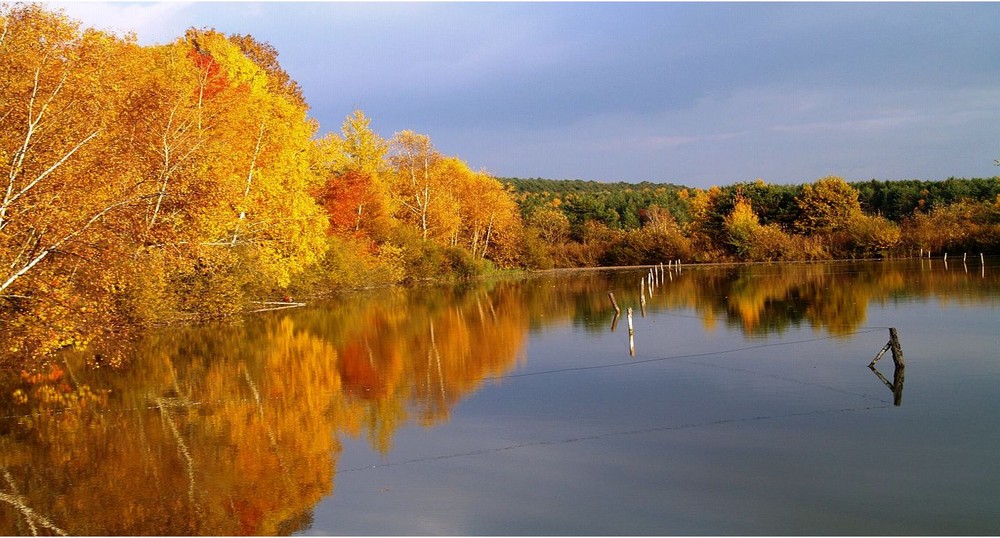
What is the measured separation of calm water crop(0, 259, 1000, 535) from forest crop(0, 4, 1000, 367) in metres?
2.12

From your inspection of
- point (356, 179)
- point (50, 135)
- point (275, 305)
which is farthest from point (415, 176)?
point (50, 135)

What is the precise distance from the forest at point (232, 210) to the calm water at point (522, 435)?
2117mm

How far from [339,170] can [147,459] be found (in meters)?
40.8

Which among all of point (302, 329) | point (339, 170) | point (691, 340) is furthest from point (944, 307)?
point (339, 170)

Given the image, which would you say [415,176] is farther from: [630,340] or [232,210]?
[630,340]

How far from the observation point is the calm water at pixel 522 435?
9227 mm

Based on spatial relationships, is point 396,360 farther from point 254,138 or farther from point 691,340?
point 254,138

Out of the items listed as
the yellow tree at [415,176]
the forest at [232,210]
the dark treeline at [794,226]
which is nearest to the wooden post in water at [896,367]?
the forest at [232,210]

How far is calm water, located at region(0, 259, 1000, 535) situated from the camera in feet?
30.3

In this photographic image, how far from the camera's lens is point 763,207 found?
80625 millimetres

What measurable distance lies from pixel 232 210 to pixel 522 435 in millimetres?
20232

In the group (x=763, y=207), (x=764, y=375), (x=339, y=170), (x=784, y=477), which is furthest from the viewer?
(x=763, y=207)

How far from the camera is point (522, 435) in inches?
507

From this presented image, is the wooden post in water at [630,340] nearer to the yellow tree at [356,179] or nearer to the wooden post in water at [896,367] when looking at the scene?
the wooden post in water at [896,367]
